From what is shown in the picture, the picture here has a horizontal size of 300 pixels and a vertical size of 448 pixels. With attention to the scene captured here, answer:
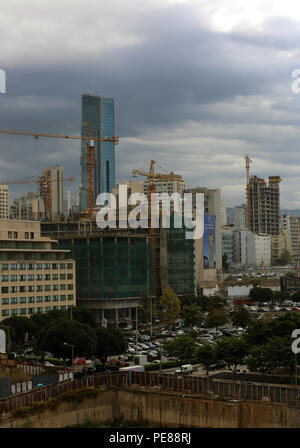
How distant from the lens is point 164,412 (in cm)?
3634

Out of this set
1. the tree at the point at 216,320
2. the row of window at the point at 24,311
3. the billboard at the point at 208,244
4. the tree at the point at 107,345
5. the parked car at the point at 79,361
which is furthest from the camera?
the billboard at the point at 208,244

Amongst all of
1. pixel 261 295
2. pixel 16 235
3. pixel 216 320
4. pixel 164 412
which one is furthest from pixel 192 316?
pixel 164 412

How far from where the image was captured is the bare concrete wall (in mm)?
32938

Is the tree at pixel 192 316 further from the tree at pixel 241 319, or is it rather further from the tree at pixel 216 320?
the tree at pixel 241 319

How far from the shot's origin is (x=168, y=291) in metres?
88.8

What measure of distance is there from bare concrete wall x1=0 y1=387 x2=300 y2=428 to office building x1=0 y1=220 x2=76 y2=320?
3399 cm

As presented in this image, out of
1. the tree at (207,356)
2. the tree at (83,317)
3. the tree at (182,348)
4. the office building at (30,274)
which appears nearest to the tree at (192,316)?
the office building at (30,274)

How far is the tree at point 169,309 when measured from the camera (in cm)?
8169

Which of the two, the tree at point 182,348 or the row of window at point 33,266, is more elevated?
the row of window at point 33,266

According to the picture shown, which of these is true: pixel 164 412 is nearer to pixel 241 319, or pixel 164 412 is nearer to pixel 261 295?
pixel 241 319

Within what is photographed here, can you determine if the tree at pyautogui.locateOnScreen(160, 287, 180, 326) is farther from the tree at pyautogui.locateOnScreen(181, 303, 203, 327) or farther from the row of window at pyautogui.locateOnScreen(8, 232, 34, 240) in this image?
the row of window at pyautogui.locateOnScreen(8, 232, 34, 240)

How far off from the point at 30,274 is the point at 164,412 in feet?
130

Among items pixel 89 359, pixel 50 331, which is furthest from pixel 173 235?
pixel 50 331

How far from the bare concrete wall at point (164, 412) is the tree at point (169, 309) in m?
43.4
